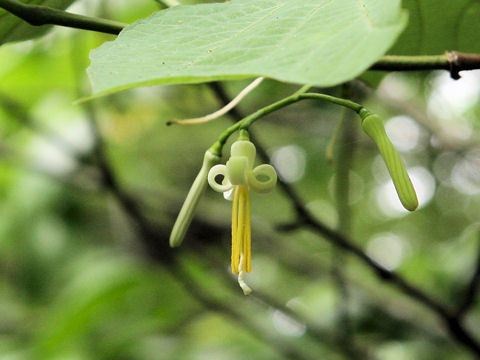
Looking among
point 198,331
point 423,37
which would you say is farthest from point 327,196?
point 423,37

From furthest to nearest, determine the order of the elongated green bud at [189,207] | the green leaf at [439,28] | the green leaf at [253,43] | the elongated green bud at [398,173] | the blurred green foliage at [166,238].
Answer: the blurred green foliage at [166,238] < the green leaf at [439,28] < the elongated green bud at [189,207] < the elongated green bud at [398,173] < the green leaf at [253,43]

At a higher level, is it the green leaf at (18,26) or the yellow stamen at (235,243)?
the green leaf at (18,26)

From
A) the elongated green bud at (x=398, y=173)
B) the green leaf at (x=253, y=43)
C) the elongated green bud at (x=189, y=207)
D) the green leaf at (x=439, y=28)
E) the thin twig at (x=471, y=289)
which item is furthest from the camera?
the thin twig at (x=471, y=289)

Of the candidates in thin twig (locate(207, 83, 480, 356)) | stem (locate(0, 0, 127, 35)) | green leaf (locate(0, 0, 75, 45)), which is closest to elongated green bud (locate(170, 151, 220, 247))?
stem (locate(0, 0, 127, 35))

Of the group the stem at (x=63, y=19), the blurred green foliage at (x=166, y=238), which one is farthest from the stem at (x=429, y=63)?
the blurred green foliage at (x=166, y=238)

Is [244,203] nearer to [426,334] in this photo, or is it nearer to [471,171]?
[426,334]

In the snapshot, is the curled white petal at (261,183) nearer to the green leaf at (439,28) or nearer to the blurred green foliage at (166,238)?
the green leaf at (439,28)

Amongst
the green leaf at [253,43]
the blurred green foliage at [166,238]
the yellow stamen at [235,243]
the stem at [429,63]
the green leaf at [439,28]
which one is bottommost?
the blurred green foliage at [166,238]

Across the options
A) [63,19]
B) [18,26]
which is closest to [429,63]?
[63,19]
